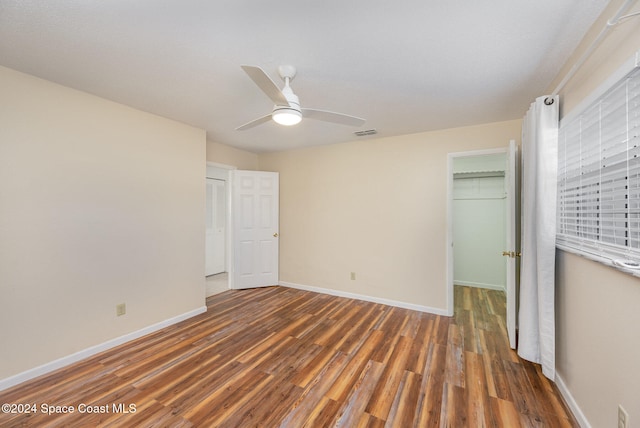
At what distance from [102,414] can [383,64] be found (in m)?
3.15

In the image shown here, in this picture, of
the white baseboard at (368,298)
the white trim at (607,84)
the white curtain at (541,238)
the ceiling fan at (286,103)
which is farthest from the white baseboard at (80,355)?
the white trim at (607,84)

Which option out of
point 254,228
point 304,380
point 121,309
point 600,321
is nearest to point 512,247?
point 600,321

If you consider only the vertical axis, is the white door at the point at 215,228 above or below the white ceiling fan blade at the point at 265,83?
below

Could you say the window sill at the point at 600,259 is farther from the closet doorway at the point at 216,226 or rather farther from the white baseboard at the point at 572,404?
the closet doorway at the point at 216,226

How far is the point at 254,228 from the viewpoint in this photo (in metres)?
4.50

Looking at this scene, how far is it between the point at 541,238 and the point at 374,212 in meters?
2.12

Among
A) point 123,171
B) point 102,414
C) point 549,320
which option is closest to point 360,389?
point 549,320

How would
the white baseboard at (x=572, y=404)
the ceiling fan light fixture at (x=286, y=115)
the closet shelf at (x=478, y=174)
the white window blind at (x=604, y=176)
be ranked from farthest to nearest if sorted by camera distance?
the closet shelf at (x=478, y=174)
the ceiling fan light fixture at (x=286, y=115)
the white baseboard at (x=572, y=404)
the white window blind at (x=604, y=176)

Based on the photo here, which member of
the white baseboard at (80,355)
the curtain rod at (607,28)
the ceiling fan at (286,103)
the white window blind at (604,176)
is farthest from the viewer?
the white baseboard at (80,355)

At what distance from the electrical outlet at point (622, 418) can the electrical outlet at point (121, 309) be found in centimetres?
380

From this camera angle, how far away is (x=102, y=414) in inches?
65.6

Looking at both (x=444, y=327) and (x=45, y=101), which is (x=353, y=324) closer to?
(x=444, y=327)

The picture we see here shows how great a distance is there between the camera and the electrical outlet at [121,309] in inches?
102

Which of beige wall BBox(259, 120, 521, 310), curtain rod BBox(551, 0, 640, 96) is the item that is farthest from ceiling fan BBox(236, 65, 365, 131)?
beige wall BBox(259, 120, 521, 310)
